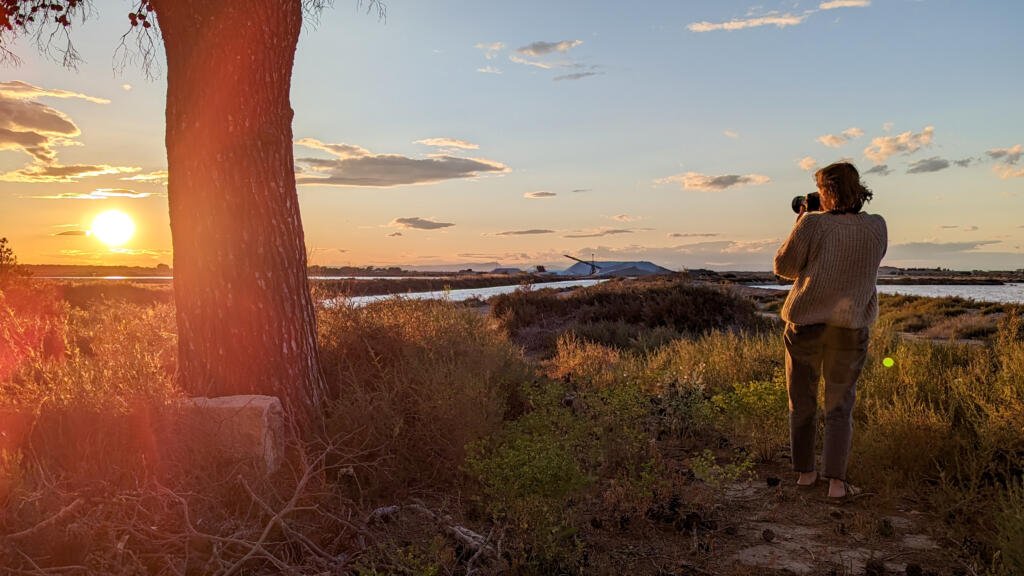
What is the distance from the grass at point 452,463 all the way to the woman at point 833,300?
0.64m

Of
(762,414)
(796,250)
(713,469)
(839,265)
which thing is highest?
(796,250)

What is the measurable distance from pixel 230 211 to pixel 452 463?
2.56 m

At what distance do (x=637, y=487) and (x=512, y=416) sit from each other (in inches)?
93.3

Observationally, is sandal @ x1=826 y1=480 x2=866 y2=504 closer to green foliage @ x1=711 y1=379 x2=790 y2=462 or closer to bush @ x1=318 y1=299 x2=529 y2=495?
green foliage @ x1=711 y1=379 x2=790 y2=462

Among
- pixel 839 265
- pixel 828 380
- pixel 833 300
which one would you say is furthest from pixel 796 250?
pixel 828 380

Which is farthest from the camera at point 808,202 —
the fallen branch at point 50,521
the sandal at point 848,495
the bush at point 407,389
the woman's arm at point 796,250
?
the fallen branch at point 50,521

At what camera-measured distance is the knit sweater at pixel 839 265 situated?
5035 millimetres

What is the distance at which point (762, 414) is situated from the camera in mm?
6590

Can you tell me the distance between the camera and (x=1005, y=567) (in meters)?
3.84

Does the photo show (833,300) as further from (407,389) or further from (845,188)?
(407,389)

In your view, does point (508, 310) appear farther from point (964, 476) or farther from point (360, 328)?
point (964, 476)

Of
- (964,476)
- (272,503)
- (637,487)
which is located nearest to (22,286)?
(272,503)

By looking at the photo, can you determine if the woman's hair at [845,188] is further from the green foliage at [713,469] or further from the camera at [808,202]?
the green foliage at [713,469]

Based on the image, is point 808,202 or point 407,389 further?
point 407,389
